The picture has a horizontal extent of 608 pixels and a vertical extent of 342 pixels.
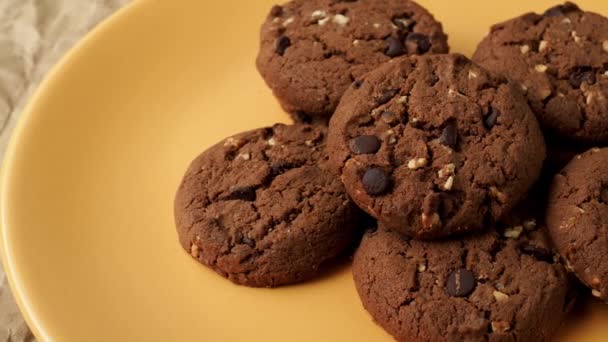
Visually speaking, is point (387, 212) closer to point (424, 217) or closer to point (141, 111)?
point (424, 217)

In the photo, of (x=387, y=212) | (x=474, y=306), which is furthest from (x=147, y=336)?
(x=474, y=306)

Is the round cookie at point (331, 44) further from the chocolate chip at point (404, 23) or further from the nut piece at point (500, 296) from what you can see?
the nut piece at point (500, 296)

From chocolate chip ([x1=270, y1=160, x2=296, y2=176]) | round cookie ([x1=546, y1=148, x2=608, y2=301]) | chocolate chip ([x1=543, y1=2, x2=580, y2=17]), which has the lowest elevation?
round cookie ([x1=546, y1=148, x2=608, y2=301])

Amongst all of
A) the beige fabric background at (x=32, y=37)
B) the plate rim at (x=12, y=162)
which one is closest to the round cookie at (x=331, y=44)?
the plate rim at (x=12, y=162)

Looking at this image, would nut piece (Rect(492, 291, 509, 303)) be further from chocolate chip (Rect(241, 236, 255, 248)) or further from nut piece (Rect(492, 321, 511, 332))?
chocolate chip (Rect(241, 236, 255, 248))

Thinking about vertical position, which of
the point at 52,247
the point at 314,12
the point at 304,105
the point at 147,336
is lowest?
the point at 147,336

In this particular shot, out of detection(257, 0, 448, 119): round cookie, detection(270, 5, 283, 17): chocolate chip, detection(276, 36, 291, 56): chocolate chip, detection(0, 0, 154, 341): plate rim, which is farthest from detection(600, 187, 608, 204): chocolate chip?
detection(0, 0, 154, 341): plate rim

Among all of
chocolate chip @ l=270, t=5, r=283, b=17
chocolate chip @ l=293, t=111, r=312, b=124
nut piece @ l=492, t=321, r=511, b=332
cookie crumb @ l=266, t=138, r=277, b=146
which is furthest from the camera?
chocolate chip @ l=270, t=5, r=283, b=17
